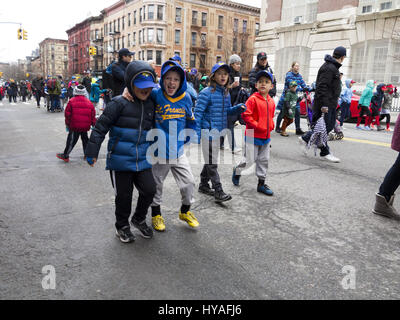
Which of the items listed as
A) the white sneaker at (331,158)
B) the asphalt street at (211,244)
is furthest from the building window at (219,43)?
the asphalt street at (211,244)

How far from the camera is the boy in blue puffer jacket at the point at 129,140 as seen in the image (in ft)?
9.76

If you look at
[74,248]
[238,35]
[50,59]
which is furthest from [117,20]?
[74,248]

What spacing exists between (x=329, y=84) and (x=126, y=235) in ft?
17.3

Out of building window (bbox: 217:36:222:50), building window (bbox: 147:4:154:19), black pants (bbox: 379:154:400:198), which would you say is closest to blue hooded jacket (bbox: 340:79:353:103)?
black pants (bbox: 379:154:400:198)

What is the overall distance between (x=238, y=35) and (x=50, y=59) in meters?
74.5

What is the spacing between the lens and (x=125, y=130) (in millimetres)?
3045

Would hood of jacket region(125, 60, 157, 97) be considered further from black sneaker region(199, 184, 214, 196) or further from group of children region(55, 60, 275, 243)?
black sneaker region(199, 184, 214, 196)

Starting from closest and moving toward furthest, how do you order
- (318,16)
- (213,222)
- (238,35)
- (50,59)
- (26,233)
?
(26,233), (213,222), (318,16), (238,35), (50,59)

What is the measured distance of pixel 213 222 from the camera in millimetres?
3711

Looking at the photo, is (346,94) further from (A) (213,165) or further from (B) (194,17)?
(B) (194,17)

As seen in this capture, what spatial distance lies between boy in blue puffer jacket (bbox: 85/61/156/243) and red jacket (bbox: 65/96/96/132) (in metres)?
3.73

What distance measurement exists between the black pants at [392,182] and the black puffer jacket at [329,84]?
316 cm
